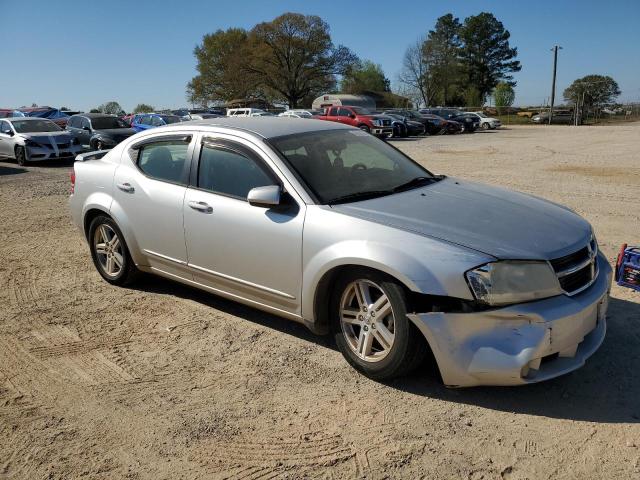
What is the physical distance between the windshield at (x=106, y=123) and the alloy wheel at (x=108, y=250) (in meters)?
15.8

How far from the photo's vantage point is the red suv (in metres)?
29.8

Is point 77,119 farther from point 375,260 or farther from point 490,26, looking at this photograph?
point 490,26

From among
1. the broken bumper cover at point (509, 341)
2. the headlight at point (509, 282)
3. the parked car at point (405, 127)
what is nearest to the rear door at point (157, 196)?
the broken bumper cover at point (509, 341)

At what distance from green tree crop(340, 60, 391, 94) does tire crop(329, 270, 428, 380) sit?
88.7 metres

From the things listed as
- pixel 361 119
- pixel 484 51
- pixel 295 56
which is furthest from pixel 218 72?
pixel 361 119

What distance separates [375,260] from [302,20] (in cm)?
8393

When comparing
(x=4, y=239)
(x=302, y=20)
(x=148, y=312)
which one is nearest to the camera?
(x=148, y=312)

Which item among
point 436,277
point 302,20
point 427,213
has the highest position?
point 302,20

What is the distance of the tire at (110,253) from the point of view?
5.23 m

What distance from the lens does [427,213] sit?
367 centimetres

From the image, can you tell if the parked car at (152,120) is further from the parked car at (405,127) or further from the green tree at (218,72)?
the green tree at (218,72)

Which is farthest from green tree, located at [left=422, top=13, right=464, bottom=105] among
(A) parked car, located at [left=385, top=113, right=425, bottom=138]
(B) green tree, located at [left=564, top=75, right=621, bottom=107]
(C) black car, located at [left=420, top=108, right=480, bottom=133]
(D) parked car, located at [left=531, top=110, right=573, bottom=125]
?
(A) parked car, located at [left=385, top=113, right=425, bottom=138]

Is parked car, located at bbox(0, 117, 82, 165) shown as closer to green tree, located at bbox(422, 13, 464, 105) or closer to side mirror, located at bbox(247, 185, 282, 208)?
side mirror, located at bbox(247, 185, 282, 208)

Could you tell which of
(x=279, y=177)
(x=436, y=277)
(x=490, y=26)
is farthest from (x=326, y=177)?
(x=490, y=26)
